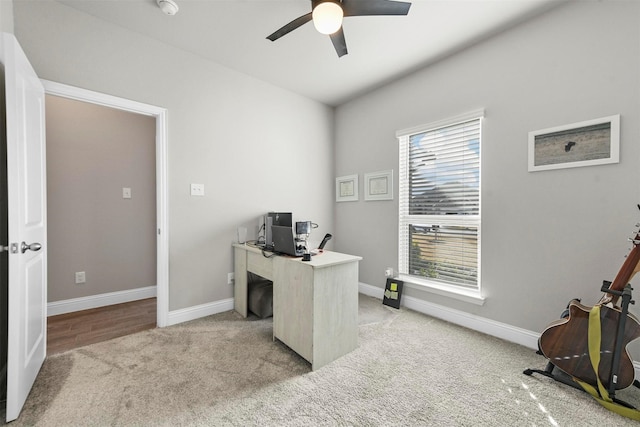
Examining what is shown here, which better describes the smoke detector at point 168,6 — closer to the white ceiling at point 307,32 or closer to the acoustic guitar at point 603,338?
the white ceiling at point 307,32

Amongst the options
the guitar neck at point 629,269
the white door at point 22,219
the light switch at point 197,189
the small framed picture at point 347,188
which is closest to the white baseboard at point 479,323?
the guitar neck at point 629,269

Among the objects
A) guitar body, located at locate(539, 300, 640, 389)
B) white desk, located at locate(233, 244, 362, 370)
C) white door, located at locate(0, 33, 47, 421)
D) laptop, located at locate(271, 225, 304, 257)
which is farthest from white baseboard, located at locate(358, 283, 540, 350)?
white door, located at locate(0, 33, 47, 421)

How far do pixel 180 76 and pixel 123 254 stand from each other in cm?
230

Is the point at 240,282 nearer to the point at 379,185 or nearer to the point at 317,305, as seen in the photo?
the point at 317,305

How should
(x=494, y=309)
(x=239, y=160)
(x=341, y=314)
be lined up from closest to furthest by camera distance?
(x=341, y=314)
(x=494, y=309)
(x=239, y=160)

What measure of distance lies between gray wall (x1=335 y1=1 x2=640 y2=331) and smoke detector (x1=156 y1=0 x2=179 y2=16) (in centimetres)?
247

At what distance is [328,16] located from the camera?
1670 millimetres

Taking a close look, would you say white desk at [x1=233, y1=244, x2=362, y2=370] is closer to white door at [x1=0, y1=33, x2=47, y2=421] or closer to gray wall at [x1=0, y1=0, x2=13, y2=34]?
white door at [x1=0, y1=33, x2=47, y2=421]

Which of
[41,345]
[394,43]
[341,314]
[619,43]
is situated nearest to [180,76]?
[394,43]

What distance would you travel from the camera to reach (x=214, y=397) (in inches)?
63.3

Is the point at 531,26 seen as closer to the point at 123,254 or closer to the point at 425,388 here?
the point at 425,388

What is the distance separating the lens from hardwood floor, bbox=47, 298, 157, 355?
7.50ft

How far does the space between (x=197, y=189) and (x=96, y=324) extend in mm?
1677

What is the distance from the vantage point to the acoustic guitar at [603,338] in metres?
1.56
